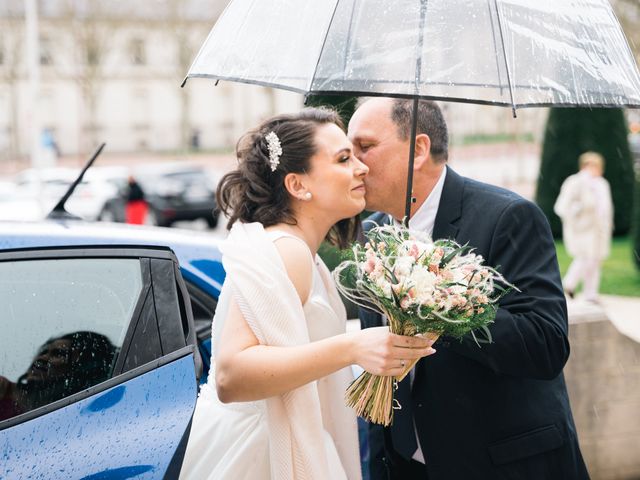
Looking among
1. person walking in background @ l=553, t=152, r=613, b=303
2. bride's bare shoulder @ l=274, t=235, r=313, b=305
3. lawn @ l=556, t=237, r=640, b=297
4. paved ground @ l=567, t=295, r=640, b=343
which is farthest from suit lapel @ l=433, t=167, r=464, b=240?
lawn @ l=556, t=237, r=640, b=297

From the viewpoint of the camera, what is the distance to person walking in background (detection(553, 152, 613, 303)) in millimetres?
11070

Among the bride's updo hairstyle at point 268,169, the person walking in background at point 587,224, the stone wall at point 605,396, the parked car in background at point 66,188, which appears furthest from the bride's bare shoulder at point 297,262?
the parked car in background at point 66,188

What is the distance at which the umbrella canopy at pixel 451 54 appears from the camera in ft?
8.02

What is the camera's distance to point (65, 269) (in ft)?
8.05

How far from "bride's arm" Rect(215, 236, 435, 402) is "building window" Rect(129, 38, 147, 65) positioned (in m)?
42.6

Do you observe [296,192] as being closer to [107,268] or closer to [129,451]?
[107,268]

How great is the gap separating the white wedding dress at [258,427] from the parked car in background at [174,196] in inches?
759

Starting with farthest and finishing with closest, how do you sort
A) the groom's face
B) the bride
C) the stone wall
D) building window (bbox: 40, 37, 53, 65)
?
building window (bbox: 40, 37, 53, 65) < the stone wall < the groom's face < the bride

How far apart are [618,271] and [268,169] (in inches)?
478

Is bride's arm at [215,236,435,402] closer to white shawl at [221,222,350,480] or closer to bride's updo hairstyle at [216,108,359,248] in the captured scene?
white shawl at [221,222,350,480]

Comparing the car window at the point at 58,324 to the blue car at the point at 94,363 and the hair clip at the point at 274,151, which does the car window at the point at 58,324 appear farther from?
the hair clip at the point at 274,151

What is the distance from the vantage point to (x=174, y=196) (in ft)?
72.5

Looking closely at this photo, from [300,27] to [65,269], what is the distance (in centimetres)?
98

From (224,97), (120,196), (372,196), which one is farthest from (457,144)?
(372,196)
